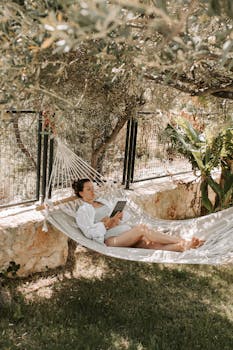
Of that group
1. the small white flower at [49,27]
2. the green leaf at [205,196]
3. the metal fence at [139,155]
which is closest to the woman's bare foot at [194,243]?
the metal fence at [139,155]

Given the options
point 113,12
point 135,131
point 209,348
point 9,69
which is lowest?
point 209,348

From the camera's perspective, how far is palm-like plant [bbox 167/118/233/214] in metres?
6.51

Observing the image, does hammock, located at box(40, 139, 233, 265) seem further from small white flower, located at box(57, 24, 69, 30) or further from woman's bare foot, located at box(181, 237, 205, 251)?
small white flower, located at box(57, 24, 69, 30)

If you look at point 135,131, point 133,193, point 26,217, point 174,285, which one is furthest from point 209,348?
point 135,131

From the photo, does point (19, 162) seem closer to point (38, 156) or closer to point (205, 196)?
point (38, 156)

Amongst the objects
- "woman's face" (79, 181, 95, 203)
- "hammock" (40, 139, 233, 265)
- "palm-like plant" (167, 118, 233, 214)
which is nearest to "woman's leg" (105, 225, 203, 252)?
"hammock" (40, 139, 233, 265)

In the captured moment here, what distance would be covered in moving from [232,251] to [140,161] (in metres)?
2.72

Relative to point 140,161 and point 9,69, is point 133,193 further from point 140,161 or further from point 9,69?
point 9,69

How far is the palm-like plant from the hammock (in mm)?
1644

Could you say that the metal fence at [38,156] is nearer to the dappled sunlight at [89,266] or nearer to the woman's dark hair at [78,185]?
the woman's dark hair at [78,185]

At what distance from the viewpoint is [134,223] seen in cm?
520

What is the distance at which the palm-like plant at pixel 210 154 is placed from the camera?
6508 mm

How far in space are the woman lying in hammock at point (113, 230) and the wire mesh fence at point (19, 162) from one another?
1.72ft

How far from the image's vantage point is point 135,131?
6.33 m
